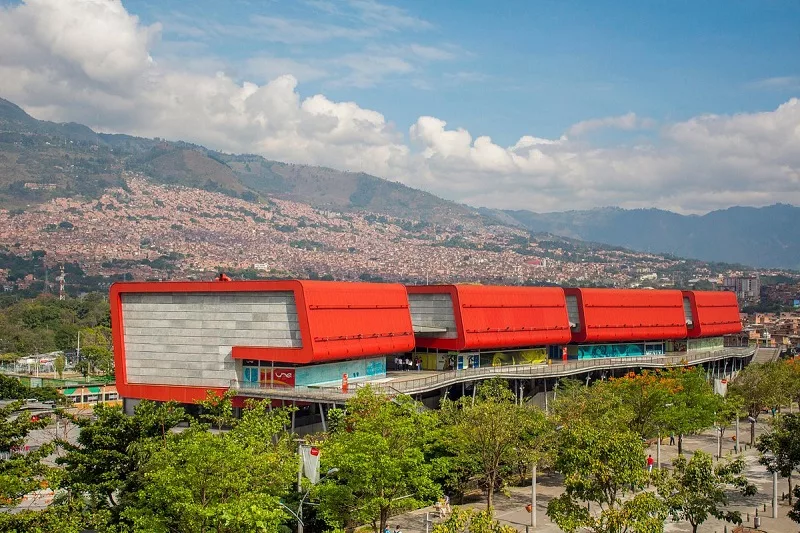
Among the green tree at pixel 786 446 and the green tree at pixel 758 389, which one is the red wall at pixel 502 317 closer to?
the green tree at pixel 758 389

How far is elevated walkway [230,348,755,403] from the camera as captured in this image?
191 feet

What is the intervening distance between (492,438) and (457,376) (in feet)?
70.6

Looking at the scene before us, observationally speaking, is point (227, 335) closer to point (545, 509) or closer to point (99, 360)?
point (545, 509)

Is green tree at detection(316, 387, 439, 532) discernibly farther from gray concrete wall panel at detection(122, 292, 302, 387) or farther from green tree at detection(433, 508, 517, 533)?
gray concrete wall panel at detection(122, 292, 302, 387)

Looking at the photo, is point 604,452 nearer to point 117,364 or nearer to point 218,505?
point 218,505

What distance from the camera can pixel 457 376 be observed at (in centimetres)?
6975

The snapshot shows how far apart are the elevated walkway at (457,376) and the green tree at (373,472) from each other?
11029 mm

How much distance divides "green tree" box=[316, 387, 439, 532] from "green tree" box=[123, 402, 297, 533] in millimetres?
3272

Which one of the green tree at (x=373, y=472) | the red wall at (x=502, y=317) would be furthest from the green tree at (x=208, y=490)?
the red wall at (x=502, y=317)

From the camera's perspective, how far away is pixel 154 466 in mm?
37594

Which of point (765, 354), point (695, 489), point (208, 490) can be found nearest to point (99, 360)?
point (208, 490)

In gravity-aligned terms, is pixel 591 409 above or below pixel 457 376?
below

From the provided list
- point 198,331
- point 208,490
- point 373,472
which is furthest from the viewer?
point 198,331

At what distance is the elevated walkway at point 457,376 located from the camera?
191ft
